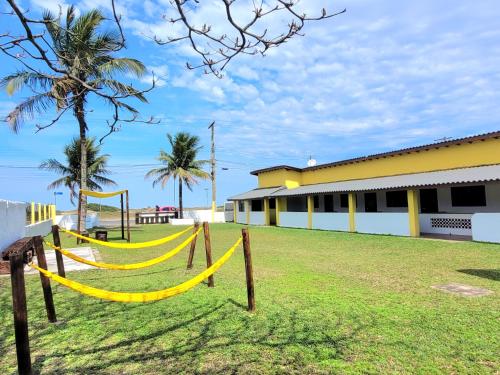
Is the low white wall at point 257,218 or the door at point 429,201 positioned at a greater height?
the door at point 429,201

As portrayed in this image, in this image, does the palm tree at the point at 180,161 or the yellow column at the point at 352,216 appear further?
the palm tree at the point at 180,161

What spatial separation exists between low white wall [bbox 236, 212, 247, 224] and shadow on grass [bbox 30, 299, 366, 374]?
2742 cm

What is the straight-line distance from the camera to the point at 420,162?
1873cm

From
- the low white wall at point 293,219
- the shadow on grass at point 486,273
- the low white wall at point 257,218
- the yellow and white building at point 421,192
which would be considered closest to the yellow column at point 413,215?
the yellow and white building at point 421,192

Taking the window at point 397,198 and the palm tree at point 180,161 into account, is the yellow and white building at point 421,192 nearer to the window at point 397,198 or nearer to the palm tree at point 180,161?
the window at point 397,198

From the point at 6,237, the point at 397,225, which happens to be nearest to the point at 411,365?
the point at 6,237

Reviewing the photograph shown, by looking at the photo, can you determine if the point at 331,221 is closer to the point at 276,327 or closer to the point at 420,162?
the point at 420,162

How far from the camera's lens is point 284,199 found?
2736 cm

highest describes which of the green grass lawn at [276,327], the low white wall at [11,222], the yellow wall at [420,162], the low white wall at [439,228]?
the yellow wall at [420,162]

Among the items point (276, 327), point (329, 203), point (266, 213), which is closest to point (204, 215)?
point (266, 213)

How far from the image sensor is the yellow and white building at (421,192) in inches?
589

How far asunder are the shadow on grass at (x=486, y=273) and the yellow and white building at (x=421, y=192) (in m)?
6.20

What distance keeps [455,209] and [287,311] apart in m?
15.4

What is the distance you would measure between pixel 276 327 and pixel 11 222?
10.5 metres
